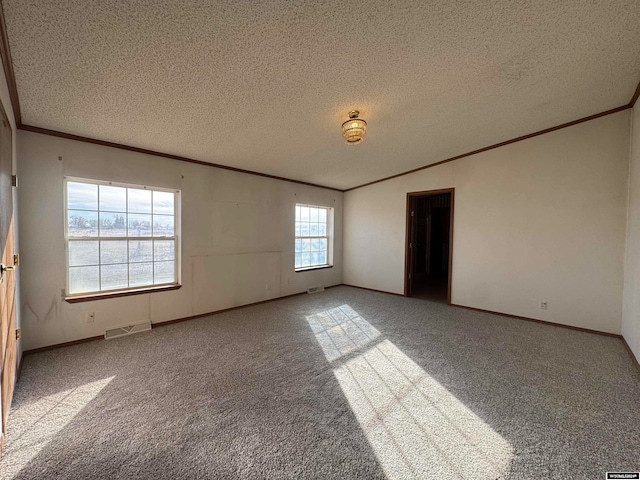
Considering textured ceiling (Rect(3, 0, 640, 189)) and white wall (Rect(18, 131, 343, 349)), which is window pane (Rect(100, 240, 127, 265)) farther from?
textured ceiling (Rect(3, 0, 640, 189))

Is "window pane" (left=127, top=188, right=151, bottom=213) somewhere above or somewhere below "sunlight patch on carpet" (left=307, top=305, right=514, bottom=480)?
above

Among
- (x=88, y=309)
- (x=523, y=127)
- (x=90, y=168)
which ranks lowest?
(x=88, y=309)

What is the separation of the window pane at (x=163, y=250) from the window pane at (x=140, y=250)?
60 mm

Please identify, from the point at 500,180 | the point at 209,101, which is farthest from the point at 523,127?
the point at 209,101

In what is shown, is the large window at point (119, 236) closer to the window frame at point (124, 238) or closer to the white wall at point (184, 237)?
the window frame at point (124, 238)

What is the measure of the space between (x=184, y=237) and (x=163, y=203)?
1.80ft

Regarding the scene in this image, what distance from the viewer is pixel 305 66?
79.8 inches

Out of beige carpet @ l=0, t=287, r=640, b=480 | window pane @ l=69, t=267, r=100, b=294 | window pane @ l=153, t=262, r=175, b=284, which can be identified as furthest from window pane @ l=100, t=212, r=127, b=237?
beige carpet @ l=0, t=287, r=640, b=480

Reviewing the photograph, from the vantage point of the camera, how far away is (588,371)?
8.14ft

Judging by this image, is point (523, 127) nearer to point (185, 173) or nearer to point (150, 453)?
point (185, 173)

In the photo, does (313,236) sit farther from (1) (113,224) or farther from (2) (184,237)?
(1) (113,224)

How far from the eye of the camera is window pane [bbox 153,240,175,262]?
3.63 m

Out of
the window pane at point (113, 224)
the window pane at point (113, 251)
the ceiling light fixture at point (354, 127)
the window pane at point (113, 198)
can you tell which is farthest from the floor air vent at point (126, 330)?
the ceiling light fixture at point (354, 127)

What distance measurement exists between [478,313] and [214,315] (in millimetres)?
4275
